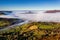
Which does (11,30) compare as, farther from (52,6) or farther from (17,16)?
(52,6)

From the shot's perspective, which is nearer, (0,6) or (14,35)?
(14,35)

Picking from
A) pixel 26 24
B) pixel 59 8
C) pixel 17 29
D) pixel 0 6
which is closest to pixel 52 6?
pixel 59 8

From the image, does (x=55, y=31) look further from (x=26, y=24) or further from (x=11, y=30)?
(x=11, y=30)

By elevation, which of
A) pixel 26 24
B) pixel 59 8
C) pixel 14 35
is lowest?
pixel 14 35

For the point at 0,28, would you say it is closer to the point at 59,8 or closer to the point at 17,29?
the point at 17,29

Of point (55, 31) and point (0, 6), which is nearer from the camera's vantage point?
point (55, 31)

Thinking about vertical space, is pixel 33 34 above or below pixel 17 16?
below

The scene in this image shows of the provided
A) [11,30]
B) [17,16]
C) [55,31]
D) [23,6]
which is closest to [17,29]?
[11,30]

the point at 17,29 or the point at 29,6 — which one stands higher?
the point at 29,6
